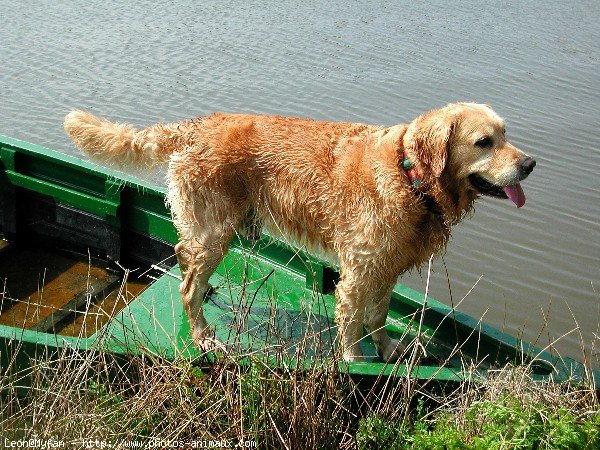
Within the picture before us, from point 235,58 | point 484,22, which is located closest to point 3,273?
point 235,58

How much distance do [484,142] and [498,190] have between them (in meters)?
0.32

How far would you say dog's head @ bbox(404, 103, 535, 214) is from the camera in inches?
186

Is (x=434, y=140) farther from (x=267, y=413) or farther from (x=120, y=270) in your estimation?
(x=120, y=270)

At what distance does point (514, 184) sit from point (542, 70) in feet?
29.5

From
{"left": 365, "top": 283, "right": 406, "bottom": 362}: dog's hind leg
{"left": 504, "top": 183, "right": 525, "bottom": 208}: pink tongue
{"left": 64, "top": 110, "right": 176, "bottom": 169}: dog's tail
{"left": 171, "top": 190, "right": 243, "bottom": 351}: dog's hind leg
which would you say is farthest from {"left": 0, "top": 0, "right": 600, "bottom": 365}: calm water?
{"left": 64, "top": 110, "right": 176, "bottom": 169}: dog's tail

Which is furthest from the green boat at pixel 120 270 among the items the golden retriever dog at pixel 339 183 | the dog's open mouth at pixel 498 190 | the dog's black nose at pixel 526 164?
the dog's black nose at pixel 526 164

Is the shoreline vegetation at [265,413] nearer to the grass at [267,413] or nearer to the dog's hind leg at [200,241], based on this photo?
the grass at [267,413]

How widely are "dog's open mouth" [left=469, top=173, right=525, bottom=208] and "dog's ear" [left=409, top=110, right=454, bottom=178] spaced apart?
0.89 ft

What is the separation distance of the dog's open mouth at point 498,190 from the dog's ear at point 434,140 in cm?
27

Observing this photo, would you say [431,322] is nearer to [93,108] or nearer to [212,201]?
[212,201]

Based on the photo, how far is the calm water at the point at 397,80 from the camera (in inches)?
315

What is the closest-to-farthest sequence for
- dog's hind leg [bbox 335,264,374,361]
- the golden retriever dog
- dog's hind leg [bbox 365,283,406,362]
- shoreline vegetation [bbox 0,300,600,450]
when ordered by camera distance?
shoreline vegetation [bbox 0,300,600,450] < the golden retriever dog < dog's hind leg [bbox 335,264,374,361] < dog's hind leg [bbox 365,283,406,362]

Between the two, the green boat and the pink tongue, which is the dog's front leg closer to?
the green boat

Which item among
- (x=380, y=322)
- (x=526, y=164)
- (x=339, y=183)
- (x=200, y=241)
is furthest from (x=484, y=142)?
(x=200, y=241)
